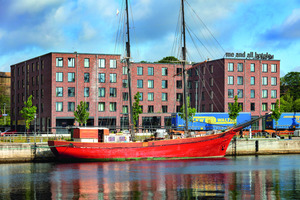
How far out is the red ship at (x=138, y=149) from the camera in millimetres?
56469

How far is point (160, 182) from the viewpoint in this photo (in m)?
41.1

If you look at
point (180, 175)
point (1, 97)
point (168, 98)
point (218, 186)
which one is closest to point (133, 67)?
point (168, 98)

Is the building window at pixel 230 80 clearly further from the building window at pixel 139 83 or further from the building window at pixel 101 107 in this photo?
the building window at pixel 101 107

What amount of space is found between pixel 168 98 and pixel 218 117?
18.0 m

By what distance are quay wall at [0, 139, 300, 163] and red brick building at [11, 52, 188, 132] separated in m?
29.5

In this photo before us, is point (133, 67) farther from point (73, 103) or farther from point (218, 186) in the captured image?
point (218, 186)

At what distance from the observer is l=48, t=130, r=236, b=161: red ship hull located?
2222 inches

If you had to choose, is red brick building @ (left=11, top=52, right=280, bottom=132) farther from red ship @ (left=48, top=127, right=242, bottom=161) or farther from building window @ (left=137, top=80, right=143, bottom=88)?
red ship @ (left=48, top=127, right=242, bottom=161)

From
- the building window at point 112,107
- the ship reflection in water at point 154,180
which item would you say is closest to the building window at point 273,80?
the building window at point 112,107

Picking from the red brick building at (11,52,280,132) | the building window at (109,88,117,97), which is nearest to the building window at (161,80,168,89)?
the red brick building at (11,52,280,132)

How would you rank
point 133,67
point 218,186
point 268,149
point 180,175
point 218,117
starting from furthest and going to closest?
point 133,67 → point 218,117 → point 268,149 → point 180,175 → point 218,186

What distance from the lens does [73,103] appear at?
3777 inches

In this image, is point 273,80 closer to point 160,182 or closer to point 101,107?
point 101,107

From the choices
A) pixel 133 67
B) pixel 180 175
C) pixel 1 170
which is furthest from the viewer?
pixel 133 67
